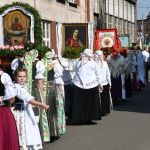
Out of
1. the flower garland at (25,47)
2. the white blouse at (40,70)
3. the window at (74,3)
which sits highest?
the window at (74,3)

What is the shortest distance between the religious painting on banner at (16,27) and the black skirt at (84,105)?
231 centimetres

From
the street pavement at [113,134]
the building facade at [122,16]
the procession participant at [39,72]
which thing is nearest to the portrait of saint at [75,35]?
the street pavement at [113,134]

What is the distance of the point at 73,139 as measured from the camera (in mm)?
10797

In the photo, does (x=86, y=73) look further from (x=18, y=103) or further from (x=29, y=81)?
(x=18, y=103)

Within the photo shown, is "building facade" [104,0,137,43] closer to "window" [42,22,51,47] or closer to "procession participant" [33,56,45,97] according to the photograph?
"window" [42,22,51,47]

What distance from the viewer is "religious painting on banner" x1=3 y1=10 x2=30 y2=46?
14379mm

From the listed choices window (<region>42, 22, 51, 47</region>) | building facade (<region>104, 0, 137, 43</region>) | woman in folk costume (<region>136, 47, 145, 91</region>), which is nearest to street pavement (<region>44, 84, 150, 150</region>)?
woman in folk costume (<region>136, 47, 145, 91</region>)

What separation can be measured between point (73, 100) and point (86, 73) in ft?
2.38

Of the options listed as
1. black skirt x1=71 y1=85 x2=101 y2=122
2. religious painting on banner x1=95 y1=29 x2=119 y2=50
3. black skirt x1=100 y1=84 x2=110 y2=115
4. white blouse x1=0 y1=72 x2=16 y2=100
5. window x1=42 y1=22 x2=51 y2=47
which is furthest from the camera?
window x1=42 y1=22 x2=51 y2=47

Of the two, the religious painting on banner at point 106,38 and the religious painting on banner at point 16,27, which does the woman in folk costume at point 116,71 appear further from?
the religious painting on banner at point 106,38

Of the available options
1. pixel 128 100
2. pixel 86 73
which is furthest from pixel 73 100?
pixel 128 100

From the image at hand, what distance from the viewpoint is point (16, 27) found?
49.2 feet

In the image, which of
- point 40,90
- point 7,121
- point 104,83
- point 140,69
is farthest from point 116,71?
point 7,121

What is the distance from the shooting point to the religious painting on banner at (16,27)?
47.2 feet
